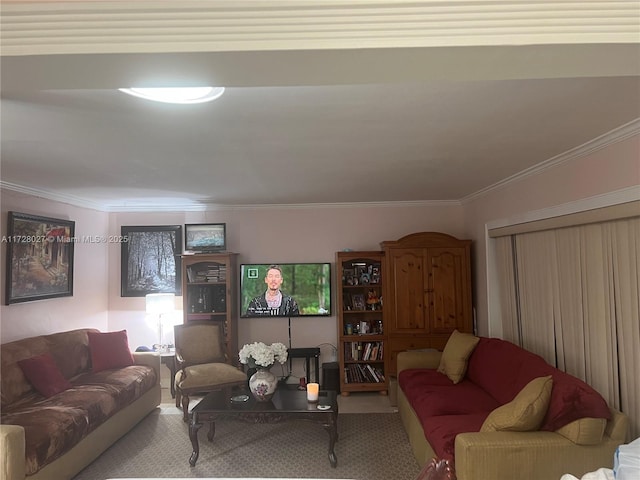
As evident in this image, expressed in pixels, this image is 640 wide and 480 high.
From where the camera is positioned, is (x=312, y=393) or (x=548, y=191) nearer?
(x=548, y=191)

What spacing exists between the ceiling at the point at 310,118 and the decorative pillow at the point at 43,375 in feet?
5.33

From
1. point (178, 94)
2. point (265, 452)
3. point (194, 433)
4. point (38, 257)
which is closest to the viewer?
point (178, 94)

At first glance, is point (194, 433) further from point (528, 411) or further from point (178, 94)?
point (178, 94)

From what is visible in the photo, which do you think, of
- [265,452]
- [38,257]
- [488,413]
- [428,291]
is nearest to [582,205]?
[488,413]

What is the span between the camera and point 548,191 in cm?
337

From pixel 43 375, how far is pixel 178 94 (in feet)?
10.2

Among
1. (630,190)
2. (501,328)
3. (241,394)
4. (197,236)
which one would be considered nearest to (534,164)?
(630,190)

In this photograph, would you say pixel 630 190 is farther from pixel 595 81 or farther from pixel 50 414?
pixel 50 414

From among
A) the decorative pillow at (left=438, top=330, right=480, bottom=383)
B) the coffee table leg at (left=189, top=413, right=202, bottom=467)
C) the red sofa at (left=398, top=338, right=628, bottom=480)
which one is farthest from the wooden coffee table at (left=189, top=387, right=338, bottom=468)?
the decorative pillow at (left=438, top=330, right=480, bottom=383)

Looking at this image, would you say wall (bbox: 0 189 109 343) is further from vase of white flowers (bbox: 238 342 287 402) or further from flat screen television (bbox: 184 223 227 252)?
vase of white flowers (bbox: 238 342 287 402)

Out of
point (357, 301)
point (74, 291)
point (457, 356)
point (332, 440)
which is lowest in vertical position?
point (332, 440)

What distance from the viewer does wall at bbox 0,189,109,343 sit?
392 centimetres

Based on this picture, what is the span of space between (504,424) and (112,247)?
515 cm

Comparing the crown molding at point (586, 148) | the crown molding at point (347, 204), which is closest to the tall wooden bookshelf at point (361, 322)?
the crown molding at point (347, 204)
